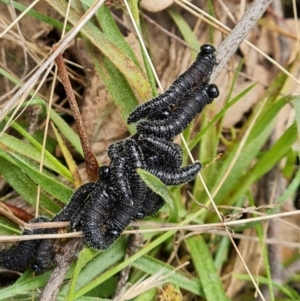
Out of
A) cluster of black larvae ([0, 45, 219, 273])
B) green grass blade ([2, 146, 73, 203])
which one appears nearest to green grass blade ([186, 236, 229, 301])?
cluster of black larvae ([0, 45, 219, 273])

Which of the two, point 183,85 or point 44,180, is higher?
point 183,85

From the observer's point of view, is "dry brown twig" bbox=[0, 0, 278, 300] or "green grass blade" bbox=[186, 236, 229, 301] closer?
"dry brown twig" bbox=[0, 0, 278, 300]

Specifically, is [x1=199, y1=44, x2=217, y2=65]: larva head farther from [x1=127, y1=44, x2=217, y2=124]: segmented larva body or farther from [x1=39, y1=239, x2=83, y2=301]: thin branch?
[x1=39, y1=239, x2=83, y2=301]: thin branch

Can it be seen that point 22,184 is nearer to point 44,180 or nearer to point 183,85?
point 44,180

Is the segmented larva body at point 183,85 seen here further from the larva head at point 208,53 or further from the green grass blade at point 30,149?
the green grass blade at point 30,149

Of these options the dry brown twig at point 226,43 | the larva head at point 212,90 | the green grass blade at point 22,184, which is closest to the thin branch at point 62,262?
the dry brown twig at point 226,43

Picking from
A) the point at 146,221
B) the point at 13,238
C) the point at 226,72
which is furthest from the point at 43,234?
the point at 226,72

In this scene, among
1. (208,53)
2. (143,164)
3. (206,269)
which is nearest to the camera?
(143,164)

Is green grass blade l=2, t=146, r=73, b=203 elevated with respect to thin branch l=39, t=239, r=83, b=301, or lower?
elevated

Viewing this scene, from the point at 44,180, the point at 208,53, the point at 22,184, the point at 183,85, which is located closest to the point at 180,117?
the point at 183,85
